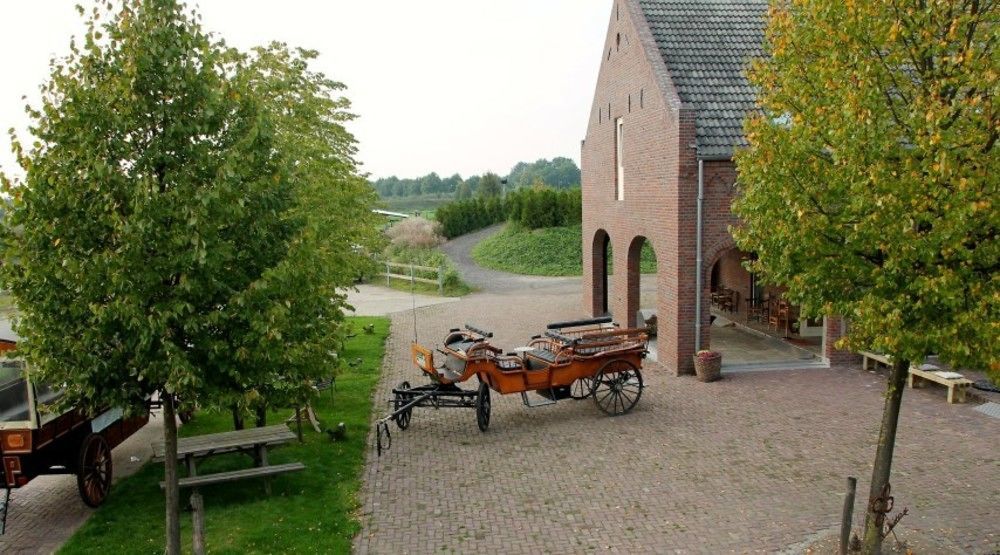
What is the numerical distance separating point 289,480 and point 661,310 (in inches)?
366

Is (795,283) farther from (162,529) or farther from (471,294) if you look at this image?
(471,294)

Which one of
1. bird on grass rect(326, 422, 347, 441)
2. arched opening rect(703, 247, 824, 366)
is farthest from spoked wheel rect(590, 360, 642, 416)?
bird on grass rect(326, 422, 347, 441)

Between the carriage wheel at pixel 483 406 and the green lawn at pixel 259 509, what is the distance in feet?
6.09

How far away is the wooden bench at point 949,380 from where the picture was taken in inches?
502

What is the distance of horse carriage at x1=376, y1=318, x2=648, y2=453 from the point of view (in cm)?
1184

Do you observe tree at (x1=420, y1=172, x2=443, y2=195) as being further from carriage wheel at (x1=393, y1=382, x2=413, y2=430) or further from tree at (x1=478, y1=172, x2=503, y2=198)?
carriage wheel at (x1=393, y1=382, x2=413, y2=430)

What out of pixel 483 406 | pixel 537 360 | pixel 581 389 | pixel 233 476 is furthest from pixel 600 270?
pixel 233 476

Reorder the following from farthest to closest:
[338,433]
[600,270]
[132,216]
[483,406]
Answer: [600,270] < [483,406] < [338,433] < [132,216]

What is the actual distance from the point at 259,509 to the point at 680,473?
5532 millimetres

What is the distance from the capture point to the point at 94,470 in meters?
9.15

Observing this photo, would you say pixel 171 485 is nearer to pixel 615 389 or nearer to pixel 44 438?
pixel 44 438

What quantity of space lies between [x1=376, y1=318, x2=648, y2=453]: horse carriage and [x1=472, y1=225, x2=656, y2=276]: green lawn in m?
24.7

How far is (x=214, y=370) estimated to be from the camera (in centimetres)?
684

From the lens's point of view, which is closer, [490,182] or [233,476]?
[233,476]
